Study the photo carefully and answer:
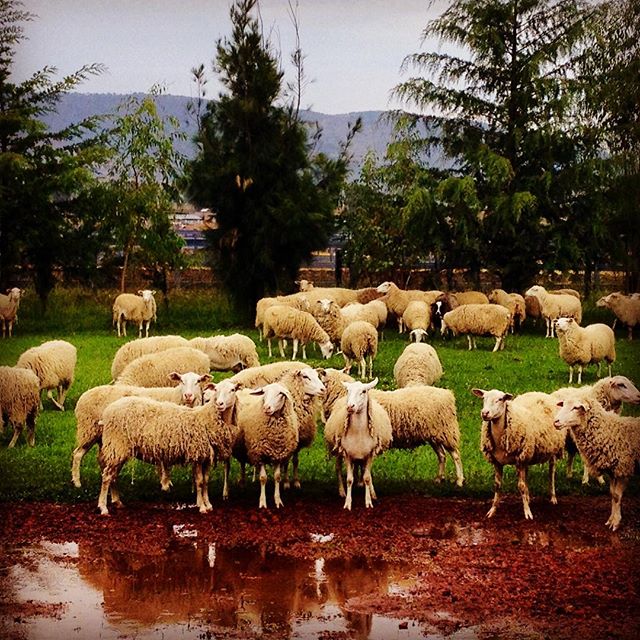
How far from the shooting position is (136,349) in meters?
15.0

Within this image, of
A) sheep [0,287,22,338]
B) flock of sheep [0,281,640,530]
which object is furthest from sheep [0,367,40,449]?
Answer: sheep [0,287,22,338]

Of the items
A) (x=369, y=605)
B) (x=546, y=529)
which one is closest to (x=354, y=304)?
(x=546, y=529)

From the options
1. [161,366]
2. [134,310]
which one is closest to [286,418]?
[161,366]

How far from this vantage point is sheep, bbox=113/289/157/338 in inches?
574

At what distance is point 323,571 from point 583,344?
871cm

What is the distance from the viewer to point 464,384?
16422 mm

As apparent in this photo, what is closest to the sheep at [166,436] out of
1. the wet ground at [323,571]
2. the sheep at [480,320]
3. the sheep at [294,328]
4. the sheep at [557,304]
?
the wet ground at [323,571]

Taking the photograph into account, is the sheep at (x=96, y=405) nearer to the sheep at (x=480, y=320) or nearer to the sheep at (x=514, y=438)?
the sheep at (x=514, y=438)

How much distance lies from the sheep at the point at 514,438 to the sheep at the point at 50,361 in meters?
5.50

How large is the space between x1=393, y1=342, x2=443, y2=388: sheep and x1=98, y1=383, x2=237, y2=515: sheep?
13.4 feet

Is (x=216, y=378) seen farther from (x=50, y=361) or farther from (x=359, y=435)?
(x=359, y=435)

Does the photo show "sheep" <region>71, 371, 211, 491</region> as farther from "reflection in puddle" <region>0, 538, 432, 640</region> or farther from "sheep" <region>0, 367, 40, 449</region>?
"reflection in puddle" <region>0, 538, 432, 640</region>

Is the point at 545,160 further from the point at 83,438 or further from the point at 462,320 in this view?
the point at 83,438

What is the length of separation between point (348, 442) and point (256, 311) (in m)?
8.02
